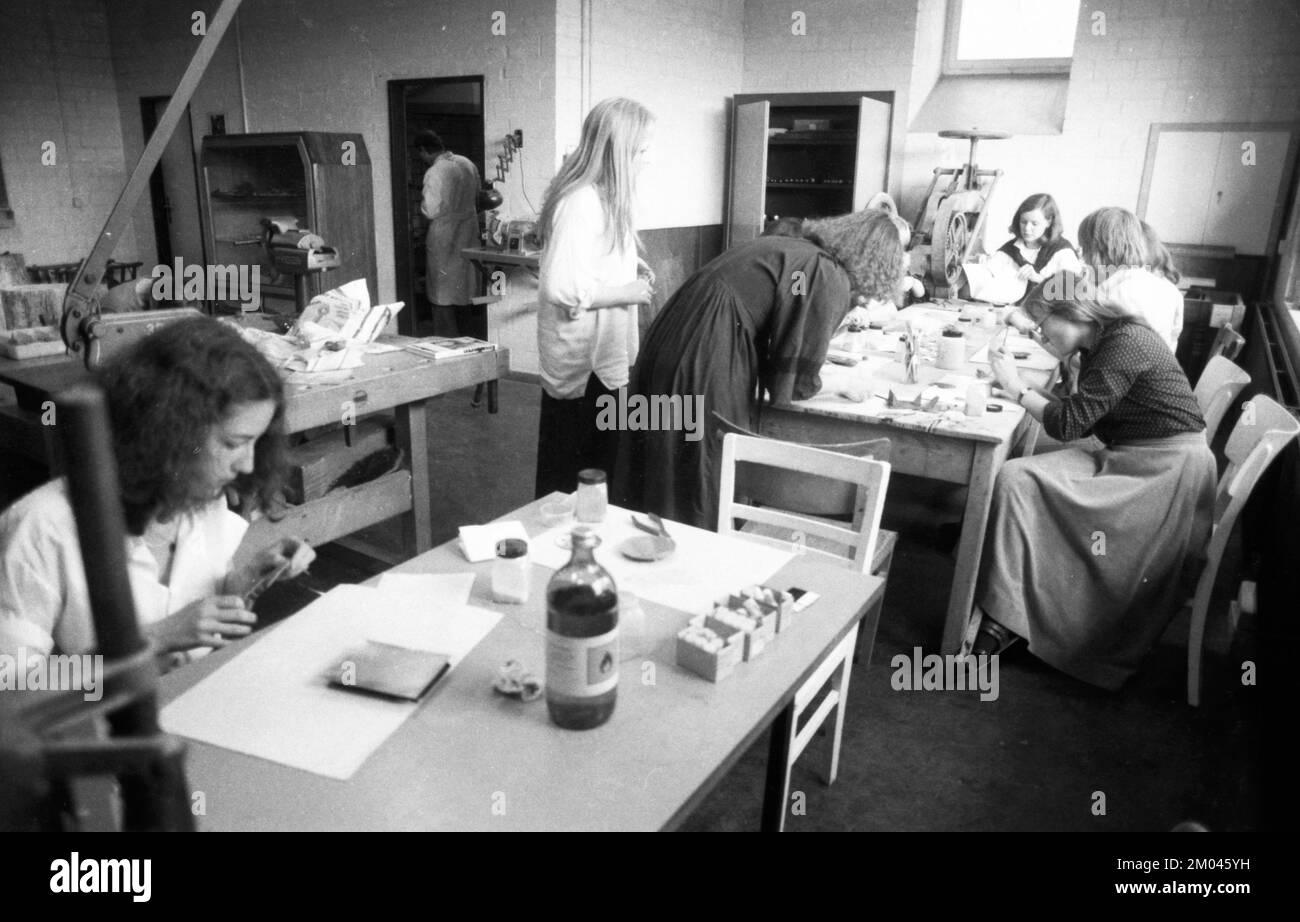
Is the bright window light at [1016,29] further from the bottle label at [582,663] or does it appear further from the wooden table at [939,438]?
the bottle label at [582,663]

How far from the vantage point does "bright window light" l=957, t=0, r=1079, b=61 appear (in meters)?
6.63

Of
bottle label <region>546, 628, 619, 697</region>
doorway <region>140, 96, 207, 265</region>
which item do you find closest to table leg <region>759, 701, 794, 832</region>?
bottle label <region>546, 628, 619, 697</region>

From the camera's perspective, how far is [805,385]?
2830 millimetres

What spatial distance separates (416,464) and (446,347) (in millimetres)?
450

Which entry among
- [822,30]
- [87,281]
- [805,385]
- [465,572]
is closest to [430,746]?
[465,572]

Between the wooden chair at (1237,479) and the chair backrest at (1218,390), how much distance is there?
0.84 feet

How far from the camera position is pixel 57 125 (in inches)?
A: 310

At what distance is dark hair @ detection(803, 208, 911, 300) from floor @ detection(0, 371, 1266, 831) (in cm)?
119

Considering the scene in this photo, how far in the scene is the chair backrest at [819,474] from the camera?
2.11 metres

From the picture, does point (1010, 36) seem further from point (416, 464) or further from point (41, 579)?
point (41, 579)

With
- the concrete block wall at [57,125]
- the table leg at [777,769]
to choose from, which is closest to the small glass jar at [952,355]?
the table leg at [777,769]

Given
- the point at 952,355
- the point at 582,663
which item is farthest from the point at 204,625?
the point at 952,355
